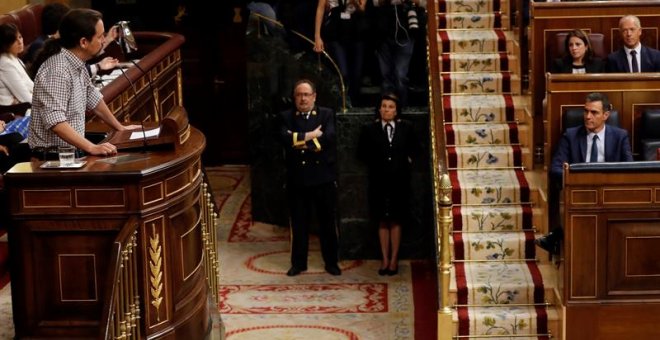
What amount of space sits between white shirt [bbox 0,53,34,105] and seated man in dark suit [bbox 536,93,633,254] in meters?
3.40

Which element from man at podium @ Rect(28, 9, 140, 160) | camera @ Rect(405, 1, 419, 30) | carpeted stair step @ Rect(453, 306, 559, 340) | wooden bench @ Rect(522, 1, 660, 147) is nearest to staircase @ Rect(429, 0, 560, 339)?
carpeted stair step @ Rect(453, 306, 559, 340)

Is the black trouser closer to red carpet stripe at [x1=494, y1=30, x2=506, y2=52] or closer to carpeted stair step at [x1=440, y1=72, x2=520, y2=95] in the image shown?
carpeted stair step at [x1=440, y1=72, x2=520, y2=95]

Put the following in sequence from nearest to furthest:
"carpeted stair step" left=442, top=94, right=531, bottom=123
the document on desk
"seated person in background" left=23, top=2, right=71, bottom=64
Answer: the document on desk → "seated person in background" left=23, top=2, right=71, bottom=64 → "carpeted stair step" left=442, top=94, right=531, bottom=123

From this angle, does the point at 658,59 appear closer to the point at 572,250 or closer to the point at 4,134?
the point at 572,250

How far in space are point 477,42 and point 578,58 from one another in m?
1.63

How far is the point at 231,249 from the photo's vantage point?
1222 cm

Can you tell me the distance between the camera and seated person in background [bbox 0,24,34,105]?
8.88 m

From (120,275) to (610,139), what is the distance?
389cm

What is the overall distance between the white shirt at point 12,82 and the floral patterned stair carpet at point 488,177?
302cm

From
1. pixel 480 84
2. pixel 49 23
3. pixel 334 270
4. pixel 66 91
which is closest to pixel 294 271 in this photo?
pixel 334 270

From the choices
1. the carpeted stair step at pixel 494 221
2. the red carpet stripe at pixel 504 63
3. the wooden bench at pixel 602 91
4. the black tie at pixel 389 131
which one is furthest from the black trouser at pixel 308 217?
the wooden bench at pixel 602 91

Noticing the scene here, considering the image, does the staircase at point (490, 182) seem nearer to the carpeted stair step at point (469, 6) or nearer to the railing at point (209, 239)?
the carpeted stair step at point (469, 6)

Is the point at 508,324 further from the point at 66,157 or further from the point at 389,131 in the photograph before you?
the point at 66,157

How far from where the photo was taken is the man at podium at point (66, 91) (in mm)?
6523
